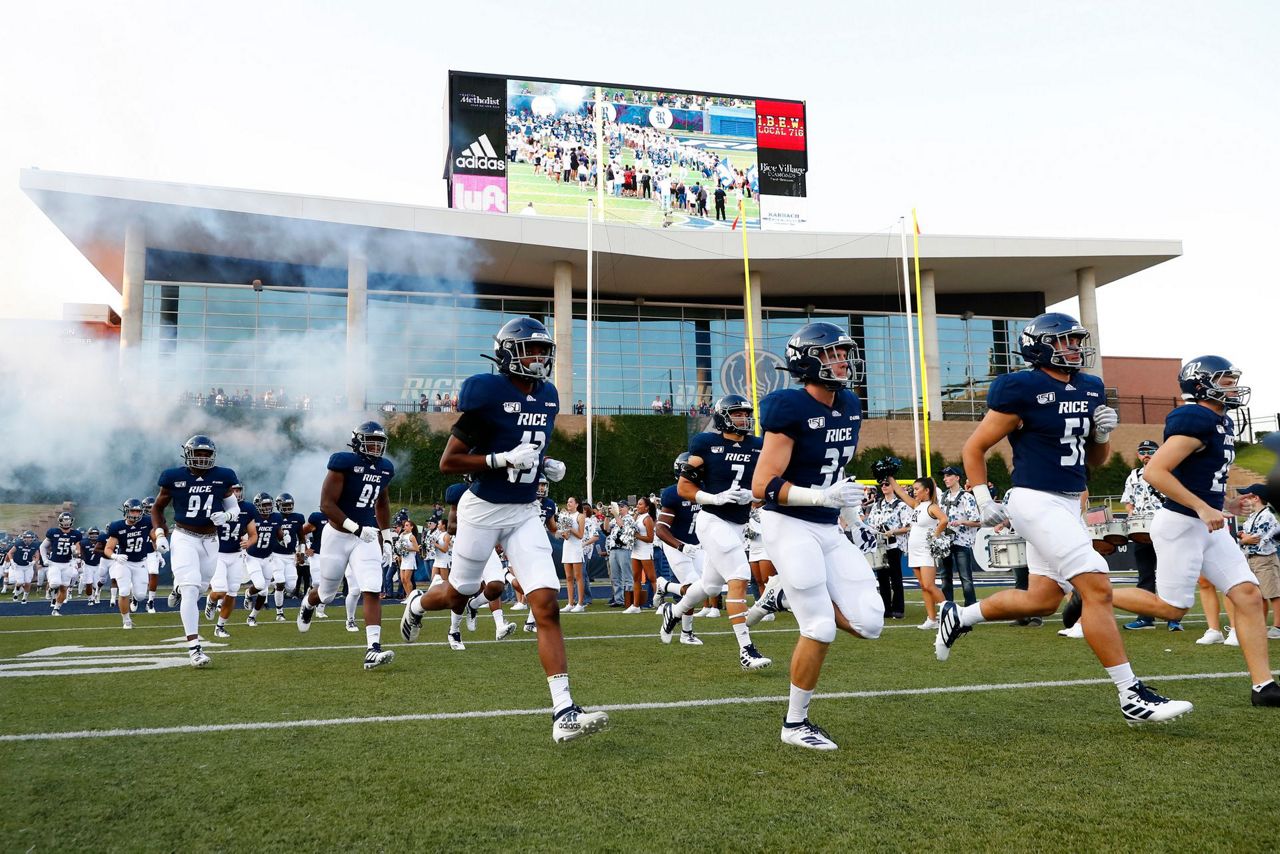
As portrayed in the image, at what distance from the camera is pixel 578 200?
128 ft

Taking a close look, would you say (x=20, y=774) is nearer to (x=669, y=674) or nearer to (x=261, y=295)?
(x=669, y=674)

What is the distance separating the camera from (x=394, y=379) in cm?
3647

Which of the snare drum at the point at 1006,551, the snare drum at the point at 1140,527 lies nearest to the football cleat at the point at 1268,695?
the snare drum at the point at 1140,527

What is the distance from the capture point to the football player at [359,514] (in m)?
8.47

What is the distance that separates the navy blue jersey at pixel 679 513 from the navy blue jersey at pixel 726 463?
2.06 metres

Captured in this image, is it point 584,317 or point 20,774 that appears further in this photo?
point 584,317

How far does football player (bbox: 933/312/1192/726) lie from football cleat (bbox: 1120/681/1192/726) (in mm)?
357

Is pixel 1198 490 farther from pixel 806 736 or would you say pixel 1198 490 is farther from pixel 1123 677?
pixel 806 736

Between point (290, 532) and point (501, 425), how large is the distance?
11.3 metres

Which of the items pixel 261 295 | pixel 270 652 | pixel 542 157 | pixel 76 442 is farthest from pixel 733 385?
pixel 270 652

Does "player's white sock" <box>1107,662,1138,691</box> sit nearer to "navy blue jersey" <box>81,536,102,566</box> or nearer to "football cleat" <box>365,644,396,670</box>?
"football cleat" <box>365,644,396,670</box>

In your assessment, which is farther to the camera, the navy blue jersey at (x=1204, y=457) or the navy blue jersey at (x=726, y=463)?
the navy blue jersey at (x=726, y=463)

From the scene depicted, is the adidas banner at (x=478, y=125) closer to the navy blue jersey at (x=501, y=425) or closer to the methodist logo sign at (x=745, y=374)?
the methodist logo sign at (x=745, y=374)

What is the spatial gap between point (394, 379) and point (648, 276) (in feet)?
35.8
